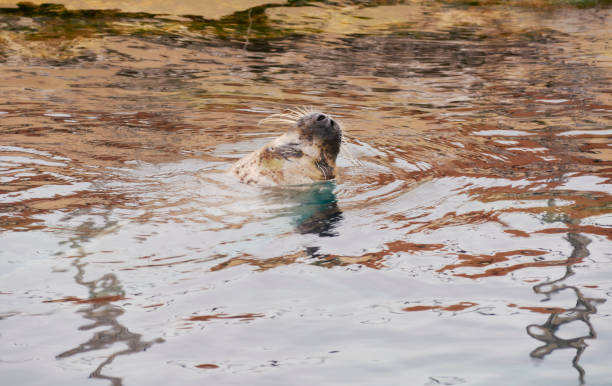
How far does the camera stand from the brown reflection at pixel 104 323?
3.21m

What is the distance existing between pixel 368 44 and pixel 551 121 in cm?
585

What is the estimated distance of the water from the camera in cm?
325

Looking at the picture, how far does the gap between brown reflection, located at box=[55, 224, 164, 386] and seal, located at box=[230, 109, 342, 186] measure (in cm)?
182

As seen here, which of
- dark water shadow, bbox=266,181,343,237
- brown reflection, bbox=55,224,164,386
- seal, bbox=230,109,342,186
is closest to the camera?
brown reflection, bbox=55,224,164,386

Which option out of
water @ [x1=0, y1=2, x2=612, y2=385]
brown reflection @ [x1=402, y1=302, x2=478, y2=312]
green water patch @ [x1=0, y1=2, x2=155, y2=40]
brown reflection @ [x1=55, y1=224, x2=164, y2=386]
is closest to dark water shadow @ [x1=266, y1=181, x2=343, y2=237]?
water @ [x1=0, y1=2, x2=612, y2=385]

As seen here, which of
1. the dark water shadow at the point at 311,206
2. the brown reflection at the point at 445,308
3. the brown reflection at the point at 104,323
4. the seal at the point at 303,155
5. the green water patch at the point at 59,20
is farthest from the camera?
the green water patch at the point at 59,20

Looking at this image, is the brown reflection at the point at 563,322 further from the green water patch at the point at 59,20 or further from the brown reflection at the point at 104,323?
the green water patch at the point at 59,20

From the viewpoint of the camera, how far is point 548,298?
380 cm

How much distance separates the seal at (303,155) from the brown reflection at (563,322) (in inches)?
82.0

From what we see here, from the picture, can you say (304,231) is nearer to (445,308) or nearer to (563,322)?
(445,308)

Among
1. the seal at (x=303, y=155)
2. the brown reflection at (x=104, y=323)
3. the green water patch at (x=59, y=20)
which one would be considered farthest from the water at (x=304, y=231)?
the green water patch at (x=59, y=20)

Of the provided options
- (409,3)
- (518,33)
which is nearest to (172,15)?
(409,3)

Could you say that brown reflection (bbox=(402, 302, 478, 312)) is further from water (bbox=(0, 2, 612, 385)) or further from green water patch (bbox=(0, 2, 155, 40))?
green water patch (bbox=(0, 2, 155, 40))

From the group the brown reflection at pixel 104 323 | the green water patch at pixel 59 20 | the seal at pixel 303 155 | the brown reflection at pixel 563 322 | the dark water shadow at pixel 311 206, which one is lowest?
the brown reflection at pixel 104 323
